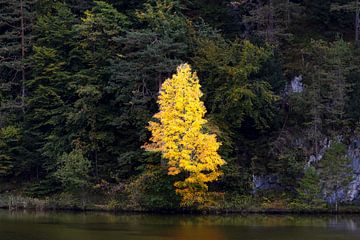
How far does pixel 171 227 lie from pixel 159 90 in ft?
51.9

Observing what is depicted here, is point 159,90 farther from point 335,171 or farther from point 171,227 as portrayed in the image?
point 171,227

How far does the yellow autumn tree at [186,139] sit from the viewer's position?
139 feet

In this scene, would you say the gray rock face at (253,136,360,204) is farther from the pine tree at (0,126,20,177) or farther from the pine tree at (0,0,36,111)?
the pine tree at (0,0,36,111)

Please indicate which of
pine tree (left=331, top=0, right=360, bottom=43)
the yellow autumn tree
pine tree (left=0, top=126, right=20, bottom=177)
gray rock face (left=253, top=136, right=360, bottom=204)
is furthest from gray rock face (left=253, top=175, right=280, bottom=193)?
pine tree (left=0, top=126, right=20, bottom=177)

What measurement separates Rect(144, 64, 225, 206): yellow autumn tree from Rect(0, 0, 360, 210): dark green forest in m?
1.49

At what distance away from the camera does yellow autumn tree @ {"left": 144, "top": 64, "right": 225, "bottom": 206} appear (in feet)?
139

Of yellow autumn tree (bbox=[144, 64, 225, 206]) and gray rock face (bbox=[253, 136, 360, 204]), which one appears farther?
gray rock face (bbox=[253, 136, 360, 204])

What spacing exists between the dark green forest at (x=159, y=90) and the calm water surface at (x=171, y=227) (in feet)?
12.0

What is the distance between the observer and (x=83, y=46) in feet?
178

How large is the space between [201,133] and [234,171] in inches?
178

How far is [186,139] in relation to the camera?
42.3 meters

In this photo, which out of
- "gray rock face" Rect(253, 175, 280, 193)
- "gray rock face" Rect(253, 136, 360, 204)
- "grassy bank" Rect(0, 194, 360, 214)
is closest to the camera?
"grassy bank" Rect(0, 194, 360, 214)

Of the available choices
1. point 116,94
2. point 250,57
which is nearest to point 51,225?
point 116,94

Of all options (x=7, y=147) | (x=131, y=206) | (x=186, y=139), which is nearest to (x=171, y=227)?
(x=186, y=139)
